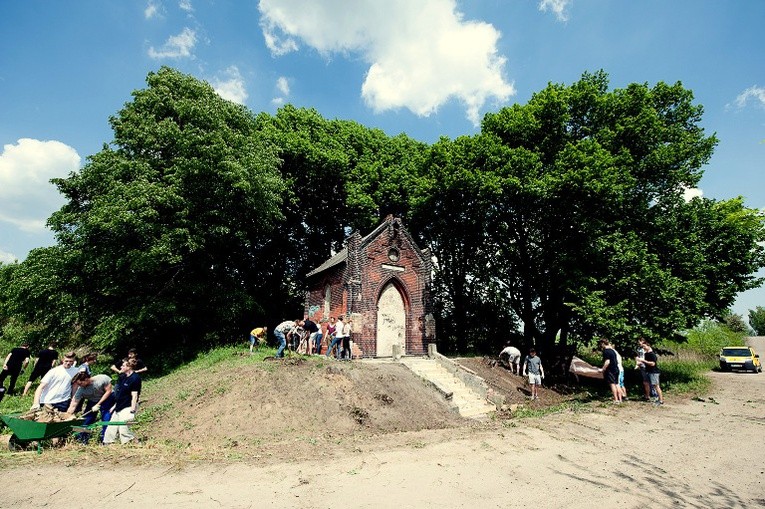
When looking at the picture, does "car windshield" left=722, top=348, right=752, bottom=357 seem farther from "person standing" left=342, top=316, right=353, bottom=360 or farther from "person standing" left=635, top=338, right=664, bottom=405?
"person standing" left=342, top=316, right=353, bottom=360

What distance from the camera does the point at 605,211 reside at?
59.1 ft

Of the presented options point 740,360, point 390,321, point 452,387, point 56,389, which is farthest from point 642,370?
point 740,360

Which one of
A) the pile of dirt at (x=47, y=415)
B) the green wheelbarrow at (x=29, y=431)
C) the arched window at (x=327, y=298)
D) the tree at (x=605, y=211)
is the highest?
the tree at (x=605, y=211)

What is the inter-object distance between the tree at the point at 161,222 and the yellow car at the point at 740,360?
100ft

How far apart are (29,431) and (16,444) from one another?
654mm

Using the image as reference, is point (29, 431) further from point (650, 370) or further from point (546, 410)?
point (650, 370)

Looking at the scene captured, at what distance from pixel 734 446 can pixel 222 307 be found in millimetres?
19532

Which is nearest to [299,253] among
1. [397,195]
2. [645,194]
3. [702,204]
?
[397,195]

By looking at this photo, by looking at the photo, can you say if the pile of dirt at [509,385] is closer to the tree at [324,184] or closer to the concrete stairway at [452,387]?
the concrete stairway at [452,387]

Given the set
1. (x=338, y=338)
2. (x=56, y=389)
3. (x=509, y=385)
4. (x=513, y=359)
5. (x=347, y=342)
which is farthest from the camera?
(x=513, y=359)

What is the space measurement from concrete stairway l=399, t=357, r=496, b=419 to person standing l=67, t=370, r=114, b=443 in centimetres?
982

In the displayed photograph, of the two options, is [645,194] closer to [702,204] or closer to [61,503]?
[702,204]

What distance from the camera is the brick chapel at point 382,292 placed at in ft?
62.8

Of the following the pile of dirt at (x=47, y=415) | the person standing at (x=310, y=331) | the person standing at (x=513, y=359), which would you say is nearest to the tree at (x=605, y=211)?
the person standing at (x=513, y=359)
